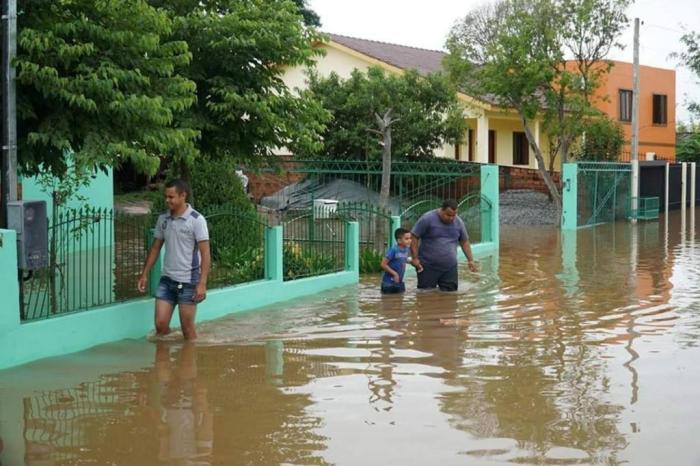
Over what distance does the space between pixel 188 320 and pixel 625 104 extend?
37637 millimetres

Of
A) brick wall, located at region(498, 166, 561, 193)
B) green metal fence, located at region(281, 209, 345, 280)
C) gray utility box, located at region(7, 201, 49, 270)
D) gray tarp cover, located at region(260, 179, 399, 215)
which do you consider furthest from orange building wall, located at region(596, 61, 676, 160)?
gray utility box, located at region(7, 201, 49, 270)

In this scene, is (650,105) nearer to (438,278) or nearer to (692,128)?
(692,128)

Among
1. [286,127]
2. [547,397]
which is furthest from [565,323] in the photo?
[286,127]

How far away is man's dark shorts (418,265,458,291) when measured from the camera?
46.5 ft

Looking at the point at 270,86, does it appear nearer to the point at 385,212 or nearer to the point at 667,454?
the point at 385,212

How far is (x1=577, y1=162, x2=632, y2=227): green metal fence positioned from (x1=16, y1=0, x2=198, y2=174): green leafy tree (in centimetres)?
2115

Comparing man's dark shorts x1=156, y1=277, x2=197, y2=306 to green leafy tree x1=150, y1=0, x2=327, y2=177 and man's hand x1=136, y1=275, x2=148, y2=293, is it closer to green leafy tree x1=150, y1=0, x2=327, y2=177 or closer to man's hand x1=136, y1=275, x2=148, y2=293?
man's hand x1=136, y1=275, x2=148, y2=293

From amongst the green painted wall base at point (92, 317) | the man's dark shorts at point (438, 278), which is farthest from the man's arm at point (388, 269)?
the green painted wall base at point (92, 317)

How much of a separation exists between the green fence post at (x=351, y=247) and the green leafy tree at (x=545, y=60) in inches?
617

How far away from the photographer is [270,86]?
14516 millimetres

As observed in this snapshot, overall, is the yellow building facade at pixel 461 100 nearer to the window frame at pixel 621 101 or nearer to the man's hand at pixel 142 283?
the window frame at pixel 621 101

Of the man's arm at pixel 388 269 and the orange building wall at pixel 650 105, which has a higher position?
the orange building wall at pixel 650 105

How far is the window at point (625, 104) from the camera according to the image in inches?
1741

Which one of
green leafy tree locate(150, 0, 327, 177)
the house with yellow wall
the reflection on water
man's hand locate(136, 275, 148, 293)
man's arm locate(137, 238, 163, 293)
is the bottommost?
the reflection on water
